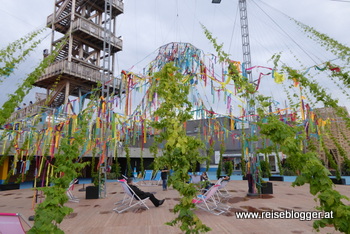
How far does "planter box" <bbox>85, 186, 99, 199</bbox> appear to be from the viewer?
8.95 m

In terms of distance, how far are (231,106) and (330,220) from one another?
32.8 ft

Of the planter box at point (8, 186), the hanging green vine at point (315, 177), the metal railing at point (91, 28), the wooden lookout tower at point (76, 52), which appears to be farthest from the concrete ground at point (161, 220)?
the metal railing at point (91, 28)

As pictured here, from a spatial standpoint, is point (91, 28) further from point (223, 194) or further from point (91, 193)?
point (223, 194)

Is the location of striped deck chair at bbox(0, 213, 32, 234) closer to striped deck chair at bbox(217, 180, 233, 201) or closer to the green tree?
the green tree

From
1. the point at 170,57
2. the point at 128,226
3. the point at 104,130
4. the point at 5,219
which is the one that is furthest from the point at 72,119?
the point at 5,219

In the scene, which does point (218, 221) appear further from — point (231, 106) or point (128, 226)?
point (231, 106)

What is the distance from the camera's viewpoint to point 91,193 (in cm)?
898

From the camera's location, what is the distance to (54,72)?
56.9 feet

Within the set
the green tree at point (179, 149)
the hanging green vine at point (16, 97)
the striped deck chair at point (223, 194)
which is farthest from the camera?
the striped deck chair at point (223, 194)

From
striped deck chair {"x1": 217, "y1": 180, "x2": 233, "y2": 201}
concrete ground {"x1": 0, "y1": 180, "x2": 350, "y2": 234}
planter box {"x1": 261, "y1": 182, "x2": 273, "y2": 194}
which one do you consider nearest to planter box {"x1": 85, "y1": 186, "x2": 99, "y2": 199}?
concrete ground {"x1": 0, "y1": 180, "x2": 350, "y2": 234}

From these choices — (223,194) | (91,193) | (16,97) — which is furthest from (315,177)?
(91,193)

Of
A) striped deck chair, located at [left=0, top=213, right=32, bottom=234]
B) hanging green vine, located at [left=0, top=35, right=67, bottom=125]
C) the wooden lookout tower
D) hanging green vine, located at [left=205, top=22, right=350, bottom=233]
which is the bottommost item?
striped deck chair, located at [left=0, top=213, right=32, bottom=234]

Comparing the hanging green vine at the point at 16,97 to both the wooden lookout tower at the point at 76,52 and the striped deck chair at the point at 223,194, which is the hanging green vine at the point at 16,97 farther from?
the wooden lookout tower at the point at 76,52

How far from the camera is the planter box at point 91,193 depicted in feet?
29.4
